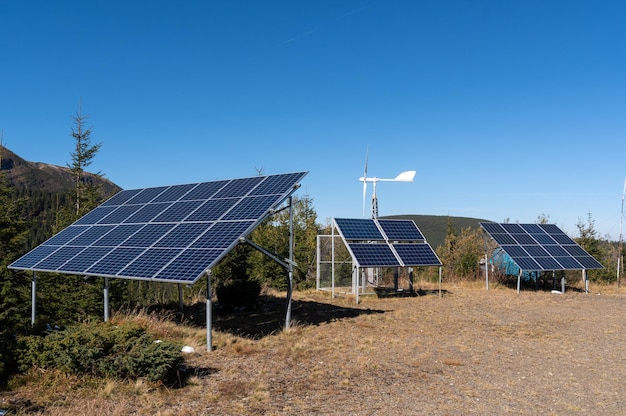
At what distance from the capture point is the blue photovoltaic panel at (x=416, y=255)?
24.5 m

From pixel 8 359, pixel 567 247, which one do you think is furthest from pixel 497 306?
pixel 8 359

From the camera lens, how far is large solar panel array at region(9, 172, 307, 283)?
13.2 meters

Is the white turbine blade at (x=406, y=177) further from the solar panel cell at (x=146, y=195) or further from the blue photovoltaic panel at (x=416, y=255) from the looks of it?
the solar panel cell at (x=146, y=195)

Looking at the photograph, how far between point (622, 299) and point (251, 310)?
2000 cm

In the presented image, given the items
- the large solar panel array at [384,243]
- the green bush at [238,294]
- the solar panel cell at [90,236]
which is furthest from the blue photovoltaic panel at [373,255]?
the solar panel cell at [90,236]

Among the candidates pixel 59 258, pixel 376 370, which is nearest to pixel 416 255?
pixel 376 370

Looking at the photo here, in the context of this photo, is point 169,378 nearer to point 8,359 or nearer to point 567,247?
point 8,359

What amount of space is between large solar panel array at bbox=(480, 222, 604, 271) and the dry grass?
6.70m

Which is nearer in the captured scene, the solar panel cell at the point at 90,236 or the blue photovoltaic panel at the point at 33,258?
the blue photovoltaic panel at the point at 33,258

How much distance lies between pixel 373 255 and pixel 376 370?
41.5 ft

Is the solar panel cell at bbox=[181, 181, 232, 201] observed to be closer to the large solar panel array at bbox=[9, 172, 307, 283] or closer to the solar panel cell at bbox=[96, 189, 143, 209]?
the large solar panel array at bbox=[9, 172, 307, 283]

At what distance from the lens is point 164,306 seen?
21125 millimetres

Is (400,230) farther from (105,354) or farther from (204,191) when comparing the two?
(105,354)

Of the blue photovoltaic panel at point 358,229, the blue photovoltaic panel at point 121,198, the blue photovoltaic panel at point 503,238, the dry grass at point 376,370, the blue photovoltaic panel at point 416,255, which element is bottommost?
the dry grass at point 376,370
